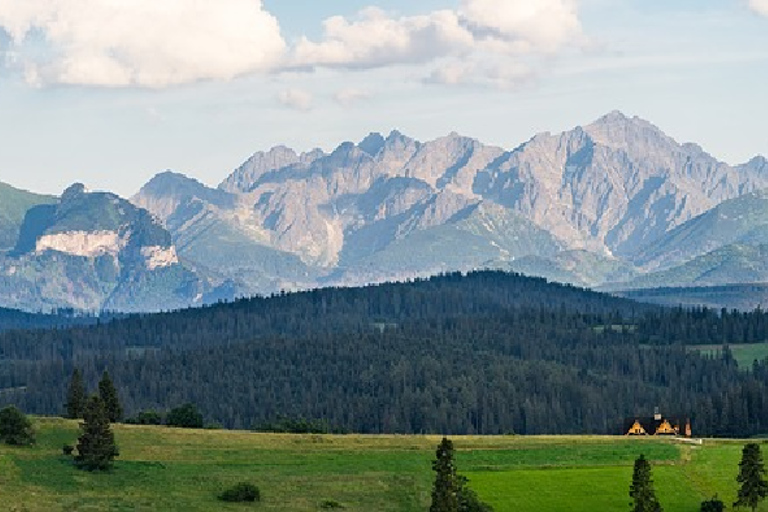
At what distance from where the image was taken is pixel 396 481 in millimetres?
134000

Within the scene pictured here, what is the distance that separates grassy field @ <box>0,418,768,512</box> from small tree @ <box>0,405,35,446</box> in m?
1.93

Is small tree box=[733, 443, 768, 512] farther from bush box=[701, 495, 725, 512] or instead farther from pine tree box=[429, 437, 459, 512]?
pine tree box=[429, 437, 459, 512]

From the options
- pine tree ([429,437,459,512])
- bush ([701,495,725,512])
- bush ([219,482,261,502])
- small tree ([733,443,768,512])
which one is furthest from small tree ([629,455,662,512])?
bush ([219,482,261,502])

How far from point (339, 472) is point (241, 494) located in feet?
63.9

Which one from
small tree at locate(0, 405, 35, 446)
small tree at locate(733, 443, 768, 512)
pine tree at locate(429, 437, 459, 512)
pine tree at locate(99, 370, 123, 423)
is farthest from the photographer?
pine tree at locate(99, 370, 123, 423)

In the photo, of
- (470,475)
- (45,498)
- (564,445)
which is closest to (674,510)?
(470,475)

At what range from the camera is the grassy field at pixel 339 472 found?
117000mm

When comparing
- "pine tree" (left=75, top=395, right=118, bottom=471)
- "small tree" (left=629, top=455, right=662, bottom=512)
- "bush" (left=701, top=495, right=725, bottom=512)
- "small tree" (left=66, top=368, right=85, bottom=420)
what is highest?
"small tree" (left=66, top=368, right=85, bottom=420)

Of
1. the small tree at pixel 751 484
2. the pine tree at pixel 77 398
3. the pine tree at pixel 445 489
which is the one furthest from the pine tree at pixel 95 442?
the small tree at pixel 751 484

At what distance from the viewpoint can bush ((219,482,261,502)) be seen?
118375 millimetres

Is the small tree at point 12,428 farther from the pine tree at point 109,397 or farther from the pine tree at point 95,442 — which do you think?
the pine tree at point 109,397

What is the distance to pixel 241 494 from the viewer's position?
119 meters

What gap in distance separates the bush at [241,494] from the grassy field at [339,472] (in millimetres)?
1207

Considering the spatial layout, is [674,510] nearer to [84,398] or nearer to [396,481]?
[396,481]
